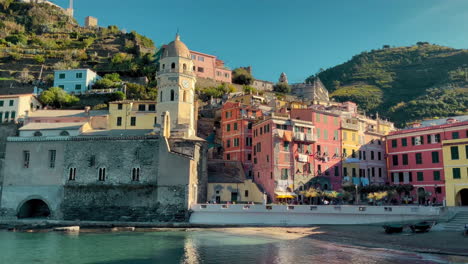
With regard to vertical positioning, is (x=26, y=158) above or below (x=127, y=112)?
below

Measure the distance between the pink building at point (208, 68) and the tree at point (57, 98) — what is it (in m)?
23.2

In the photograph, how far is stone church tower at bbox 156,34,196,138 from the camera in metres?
41.2

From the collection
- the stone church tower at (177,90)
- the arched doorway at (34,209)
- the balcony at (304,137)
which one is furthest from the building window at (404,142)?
the arched doorway at (34,209)

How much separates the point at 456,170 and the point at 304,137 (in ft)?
49.7

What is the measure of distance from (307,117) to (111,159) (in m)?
22.1

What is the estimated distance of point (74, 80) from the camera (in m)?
63.0

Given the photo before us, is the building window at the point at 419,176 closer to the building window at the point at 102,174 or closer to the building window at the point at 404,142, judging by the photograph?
the building window at the point at 404,142

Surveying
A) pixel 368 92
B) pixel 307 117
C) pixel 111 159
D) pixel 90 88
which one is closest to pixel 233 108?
pixel 307 117

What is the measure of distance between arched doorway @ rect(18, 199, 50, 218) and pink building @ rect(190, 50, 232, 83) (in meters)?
37.7

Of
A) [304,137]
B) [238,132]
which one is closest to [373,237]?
[304,137]

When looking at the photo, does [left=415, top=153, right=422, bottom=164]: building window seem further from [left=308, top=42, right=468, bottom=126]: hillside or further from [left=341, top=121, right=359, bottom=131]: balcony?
[left=308, top=42, right=468, bottom=126]: hillside

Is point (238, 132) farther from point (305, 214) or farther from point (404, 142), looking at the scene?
point (404, 142)

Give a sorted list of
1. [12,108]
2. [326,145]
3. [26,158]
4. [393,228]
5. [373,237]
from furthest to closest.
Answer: [12,108]
[326,145]
[26,158]
[393,228]
[373,237]

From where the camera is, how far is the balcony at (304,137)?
41344 millimetres
